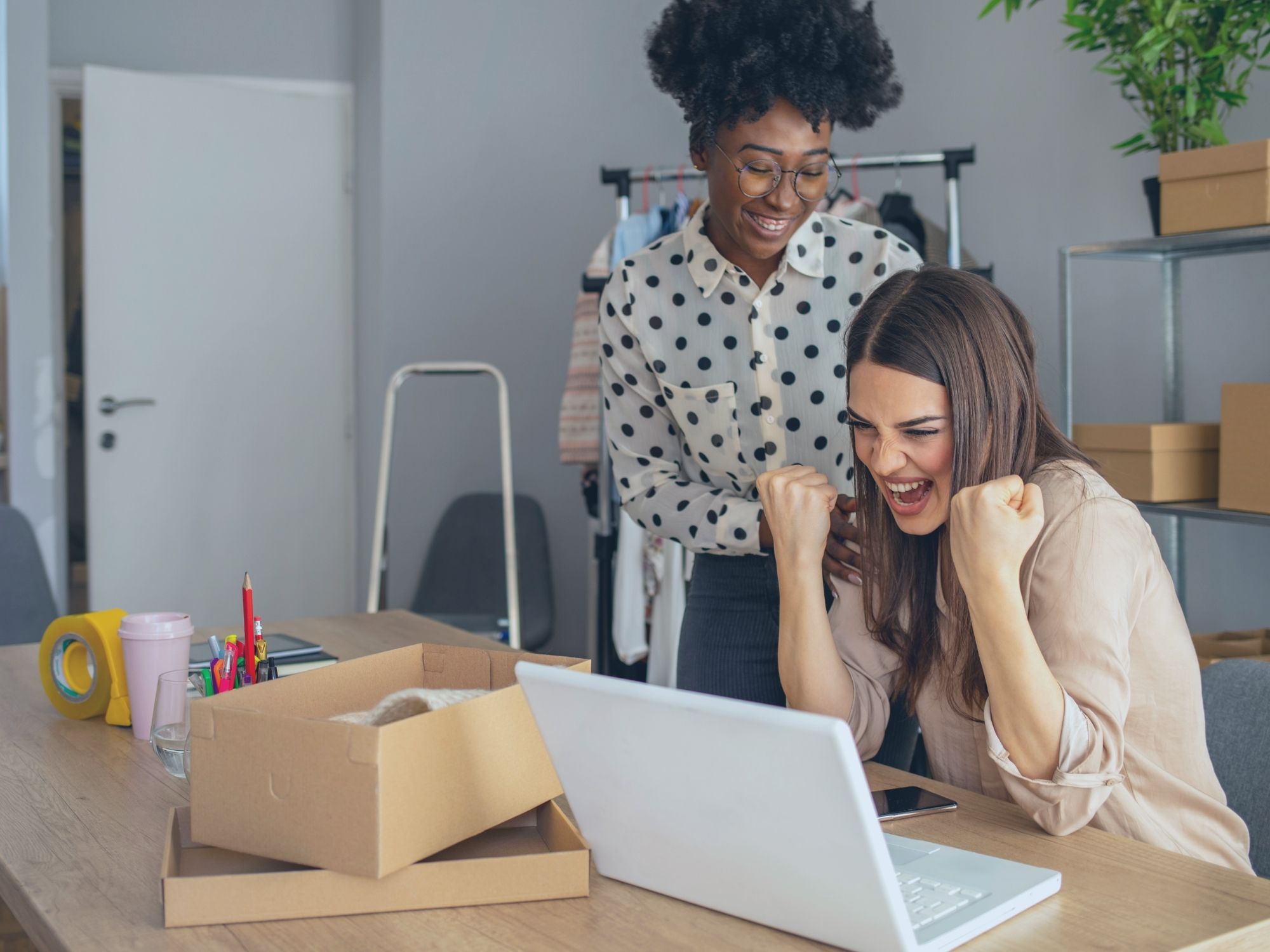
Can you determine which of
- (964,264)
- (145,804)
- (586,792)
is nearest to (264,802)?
(586,792)

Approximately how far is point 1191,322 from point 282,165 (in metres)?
2.85

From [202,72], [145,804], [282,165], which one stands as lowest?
[145,804]

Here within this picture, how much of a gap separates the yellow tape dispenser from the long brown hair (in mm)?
873

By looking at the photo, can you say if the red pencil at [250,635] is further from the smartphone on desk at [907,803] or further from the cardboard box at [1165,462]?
the cardboard box at [1165,462]

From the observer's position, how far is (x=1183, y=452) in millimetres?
2312

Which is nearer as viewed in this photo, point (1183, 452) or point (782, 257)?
point (782, 257)

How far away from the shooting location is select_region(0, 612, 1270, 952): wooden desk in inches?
31.1

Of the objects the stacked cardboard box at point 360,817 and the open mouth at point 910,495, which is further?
the open mouth at point 910,495

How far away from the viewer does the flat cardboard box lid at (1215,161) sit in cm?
210

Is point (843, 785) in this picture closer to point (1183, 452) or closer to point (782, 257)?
point (782, 257)

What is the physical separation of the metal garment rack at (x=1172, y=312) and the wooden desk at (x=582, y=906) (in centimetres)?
137

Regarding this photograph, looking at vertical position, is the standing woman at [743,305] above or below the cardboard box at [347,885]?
above

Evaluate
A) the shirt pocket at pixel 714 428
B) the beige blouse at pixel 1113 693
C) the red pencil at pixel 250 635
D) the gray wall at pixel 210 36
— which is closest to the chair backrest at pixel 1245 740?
the beige blouse at pixel 1113 693

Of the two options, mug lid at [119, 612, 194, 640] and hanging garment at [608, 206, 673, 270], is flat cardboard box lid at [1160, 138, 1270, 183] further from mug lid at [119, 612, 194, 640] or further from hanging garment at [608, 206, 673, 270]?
mug lid at [119, 612, 194, 640]
